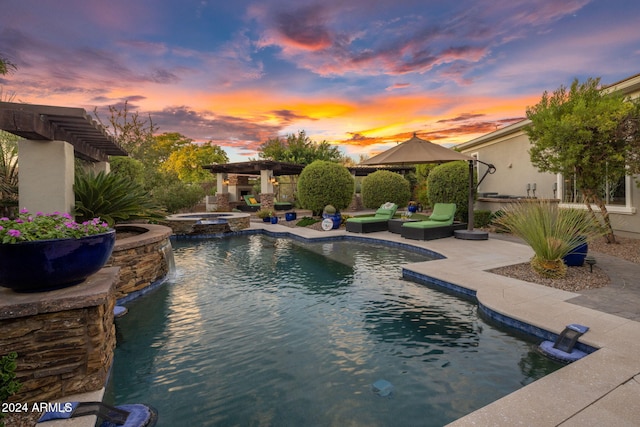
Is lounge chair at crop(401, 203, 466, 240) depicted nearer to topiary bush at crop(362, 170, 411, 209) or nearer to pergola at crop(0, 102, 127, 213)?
pergola at crop(0, 102, 127, 213)

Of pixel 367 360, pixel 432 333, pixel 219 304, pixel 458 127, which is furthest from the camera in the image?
pixel 458 127

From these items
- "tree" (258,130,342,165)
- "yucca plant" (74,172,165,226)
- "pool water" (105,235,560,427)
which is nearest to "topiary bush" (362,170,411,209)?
"tree" (258,130,342,165)

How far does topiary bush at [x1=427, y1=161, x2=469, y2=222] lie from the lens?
12602 mm

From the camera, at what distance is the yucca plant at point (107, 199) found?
5895 mm

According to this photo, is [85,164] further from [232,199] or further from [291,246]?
[232,199]

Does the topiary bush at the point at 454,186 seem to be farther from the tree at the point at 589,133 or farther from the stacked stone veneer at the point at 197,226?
the stacked stone veneer at the point at 197,226

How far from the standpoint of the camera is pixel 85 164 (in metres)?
9.35

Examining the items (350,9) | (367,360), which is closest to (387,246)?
(367,360)

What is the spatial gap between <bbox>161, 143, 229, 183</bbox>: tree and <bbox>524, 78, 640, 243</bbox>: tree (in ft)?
113

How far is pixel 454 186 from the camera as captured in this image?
12727 mm

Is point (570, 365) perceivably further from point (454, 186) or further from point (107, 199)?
point (454, 186)

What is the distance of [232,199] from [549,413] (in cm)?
2295

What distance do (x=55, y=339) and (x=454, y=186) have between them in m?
12.9

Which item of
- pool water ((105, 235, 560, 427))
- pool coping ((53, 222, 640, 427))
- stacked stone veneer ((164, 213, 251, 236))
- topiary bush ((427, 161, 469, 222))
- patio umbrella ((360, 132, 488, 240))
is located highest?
patio umbrella ((360, 132, 488, 240))
